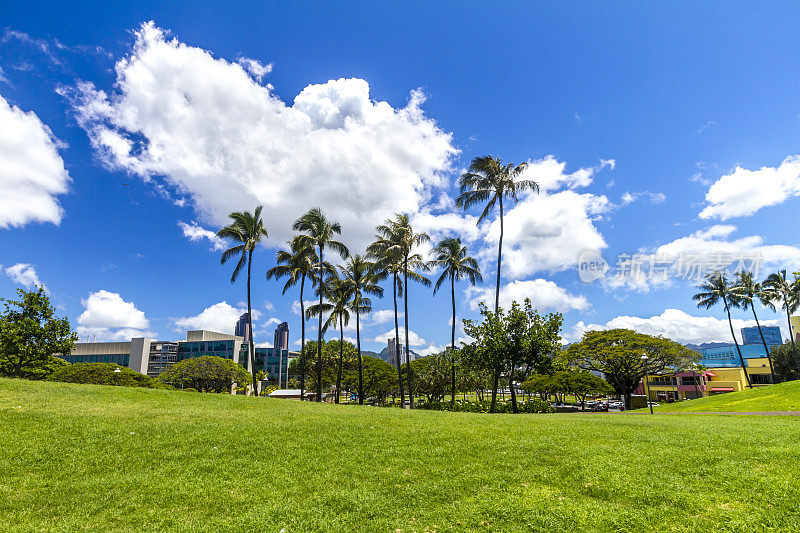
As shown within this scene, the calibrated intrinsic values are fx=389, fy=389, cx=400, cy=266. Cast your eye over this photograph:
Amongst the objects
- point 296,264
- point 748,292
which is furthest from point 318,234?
point 748,292

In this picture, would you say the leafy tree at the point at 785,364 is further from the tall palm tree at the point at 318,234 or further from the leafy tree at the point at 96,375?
the leafy tree at the point at 96,375

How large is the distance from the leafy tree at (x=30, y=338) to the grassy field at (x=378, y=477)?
24.4 m

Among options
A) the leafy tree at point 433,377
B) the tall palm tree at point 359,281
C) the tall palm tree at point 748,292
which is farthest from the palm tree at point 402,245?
the tall palm tree at point 748,292

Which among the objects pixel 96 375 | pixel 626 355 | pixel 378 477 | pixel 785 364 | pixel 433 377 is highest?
pixel 626 355

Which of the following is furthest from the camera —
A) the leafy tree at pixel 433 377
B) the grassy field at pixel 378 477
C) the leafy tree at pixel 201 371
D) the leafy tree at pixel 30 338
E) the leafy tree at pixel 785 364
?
the leafy tree at pixel 785 364

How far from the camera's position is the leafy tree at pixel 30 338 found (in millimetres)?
31203

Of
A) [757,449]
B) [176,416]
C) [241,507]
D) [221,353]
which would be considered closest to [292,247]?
[176,416]

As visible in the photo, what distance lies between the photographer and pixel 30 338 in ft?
107

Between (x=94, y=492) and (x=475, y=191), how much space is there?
3340cm

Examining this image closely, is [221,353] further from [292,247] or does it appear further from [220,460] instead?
[220,460]

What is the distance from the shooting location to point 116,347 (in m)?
116

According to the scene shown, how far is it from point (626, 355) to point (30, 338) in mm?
53992

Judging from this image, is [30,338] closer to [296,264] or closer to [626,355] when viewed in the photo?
[296,264]

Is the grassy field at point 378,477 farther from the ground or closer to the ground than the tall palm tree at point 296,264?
closer to the ground
